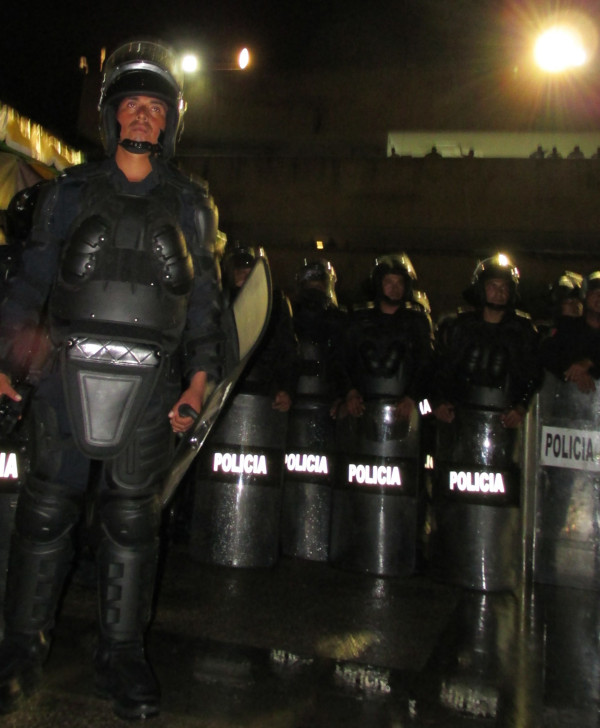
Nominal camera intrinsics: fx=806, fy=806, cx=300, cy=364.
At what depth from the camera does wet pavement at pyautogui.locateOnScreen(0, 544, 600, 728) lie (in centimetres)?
272

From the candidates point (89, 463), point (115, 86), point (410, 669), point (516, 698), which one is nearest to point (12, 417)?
point (89, 463)

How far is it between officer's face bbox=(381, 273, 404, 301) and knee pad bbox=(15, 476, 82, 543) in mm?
3143

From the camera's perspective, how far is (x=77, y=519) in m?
2.80

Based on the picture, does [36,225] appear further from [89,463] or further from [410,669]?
[410,669]

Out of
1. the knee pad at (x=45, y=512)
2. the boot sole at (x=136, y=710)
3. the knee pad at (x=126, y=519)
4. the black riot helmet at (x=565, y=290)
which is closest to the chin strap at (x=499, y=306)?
the black riot helmet at (x=565, y=290)

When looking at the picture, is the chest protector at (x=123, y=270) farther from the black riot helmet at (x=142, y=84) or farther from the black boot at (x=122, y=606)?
the black boot at (x=122, y=606)

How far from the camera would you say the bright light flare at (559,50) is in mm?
18641

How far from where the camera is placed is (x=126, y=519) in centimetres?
273

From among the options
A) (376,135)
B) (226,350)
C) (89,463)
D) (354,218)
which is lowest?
(89,463)

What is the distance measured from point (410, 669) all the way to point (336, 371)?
237 centimetres

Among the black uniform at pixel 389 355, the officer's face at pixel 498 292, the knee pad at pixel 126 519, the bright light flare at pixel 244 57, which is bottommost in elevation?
the knee pad at pixel 126 519

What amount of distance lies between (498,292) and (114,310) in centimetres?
332

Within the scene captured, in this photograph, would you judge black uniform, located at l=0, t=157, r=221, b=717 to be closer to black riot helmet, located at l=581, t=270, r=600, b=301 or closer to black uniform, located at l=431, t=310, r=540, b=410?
black uniform, located at l=431, t=310, r=540, b=410

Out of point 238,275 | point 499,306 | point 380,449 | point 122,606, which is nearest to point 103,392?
point 122,606
